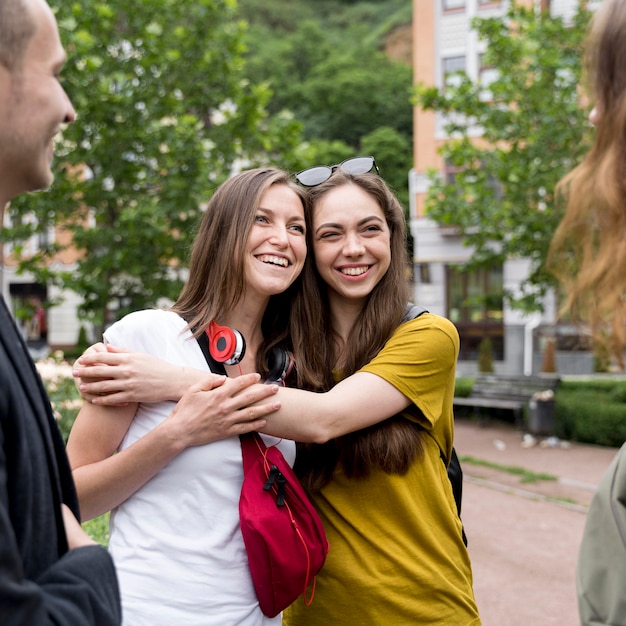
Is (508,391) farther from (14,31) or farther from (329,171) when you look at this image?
(14,31)

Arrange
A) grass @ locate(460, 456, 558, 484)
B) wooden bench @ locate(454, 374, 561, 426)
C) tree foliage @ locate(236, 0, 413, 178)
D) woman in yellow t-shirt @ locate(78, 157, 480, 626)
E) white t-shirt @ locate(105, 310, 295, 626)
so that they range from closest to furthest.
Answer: white t-shirt @ locate(105, 310, 295, 626) → woman in yellow t-shirt @ locate(78, 157, 480, 626) → grass @ locate(460, 456, 558, 484) → wooden bench @ locate(454, 374, 561, 426) → tree foliage @ locate(236, 0, 413, 178)

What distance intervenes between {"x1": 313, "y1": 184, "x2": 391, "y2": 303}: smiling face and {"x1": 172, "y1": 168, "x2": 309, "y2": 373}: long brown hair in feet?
0.66

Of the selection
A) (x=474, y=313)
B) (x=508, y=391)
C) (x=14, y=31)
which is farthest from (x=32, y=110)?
(x=474, y=313)

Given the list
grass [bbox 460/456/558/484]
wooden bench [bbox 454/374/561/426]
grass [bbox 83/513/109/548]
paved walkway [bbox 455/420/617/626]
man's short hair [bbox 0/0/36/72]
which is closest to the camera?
man's short hair [bbox 0/0/36/72]

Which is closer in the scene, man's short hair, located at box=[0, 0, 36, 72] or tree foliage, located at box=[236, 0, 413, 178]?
man's short hair, located at box=[0, 0, 36, 72]

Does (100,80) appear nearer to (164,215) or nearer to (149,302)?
(164,215)

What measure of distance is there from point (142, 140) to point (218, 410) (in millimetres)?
11022

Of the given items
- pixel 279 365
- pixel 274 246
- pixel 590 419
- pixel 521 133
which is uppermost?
pixel 521 133

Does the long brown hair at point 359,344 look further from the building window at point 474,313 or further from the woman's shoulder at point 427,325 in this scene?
the building window at point 474,313

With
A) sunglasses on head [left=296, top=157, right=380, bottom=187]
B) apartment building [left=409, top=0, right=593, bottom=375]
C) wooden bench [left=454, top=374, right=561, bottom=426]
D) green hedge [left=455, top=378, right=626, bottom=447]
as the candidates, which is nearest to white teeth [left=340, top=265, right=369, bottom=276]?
sunglasses on head [left=296, top=157, right=380, bottom=187]

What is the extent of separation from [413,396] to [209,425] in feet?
2.24

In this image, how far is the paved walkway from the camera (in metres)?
6.28

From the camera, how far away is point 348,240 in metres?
2.73

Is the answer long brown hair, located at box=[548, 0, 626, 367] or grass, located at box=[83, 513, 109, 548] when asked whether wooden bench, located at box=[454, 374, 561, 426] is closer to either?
grass, located at box=[83, 513, 109, 548]
